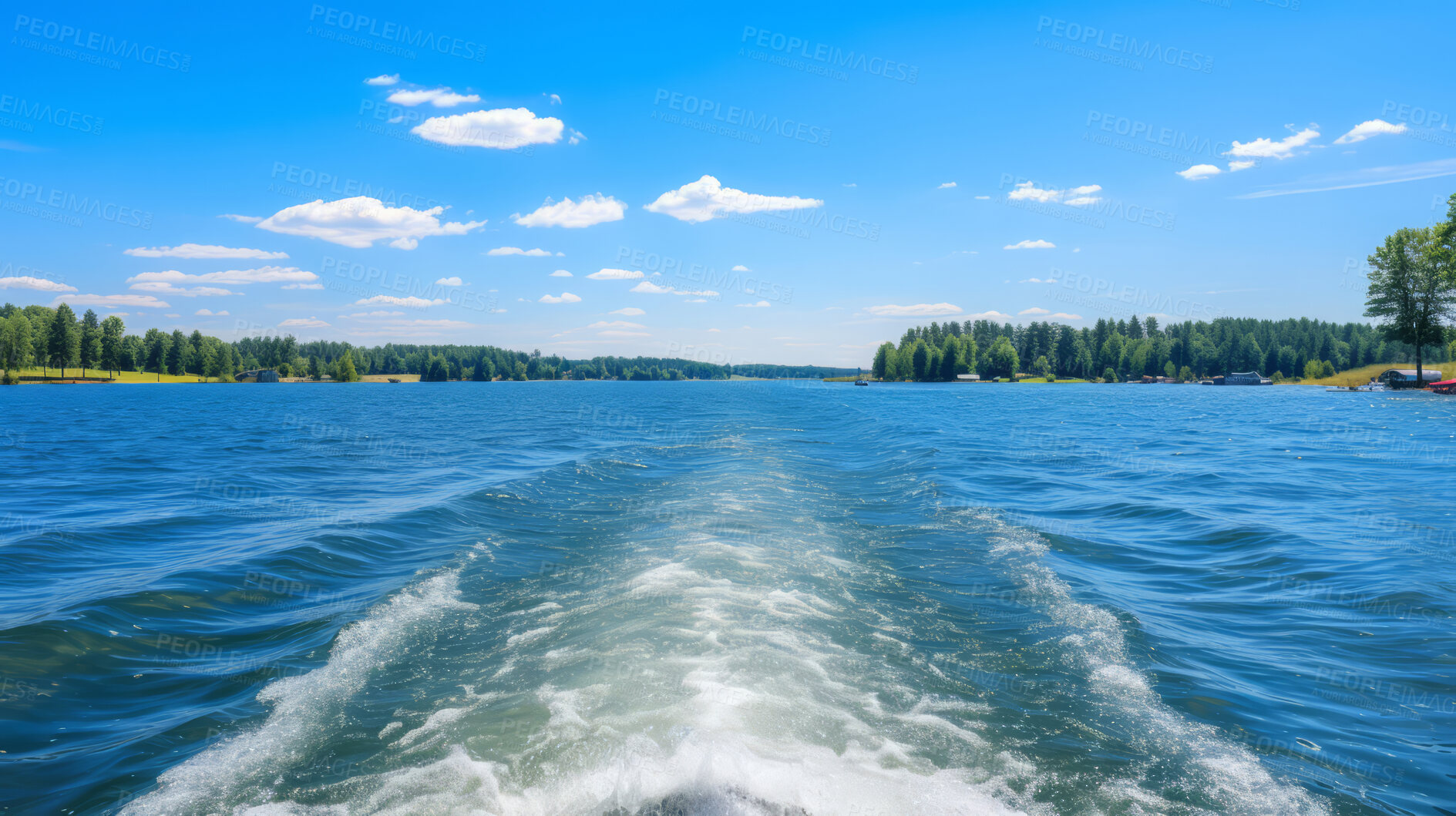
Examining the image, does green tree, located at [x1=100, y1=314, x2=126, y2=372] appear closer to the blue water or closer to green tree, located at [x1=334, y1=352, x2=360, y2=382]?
green tree, located at [x1=334, y1=352, x2=360, y2=382]

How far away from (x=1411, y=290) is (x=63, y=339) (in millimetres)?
210343

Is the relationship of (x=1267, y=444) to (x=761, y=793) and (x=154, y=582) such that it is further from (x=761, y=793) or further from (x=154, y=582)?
(x=154, y=582)

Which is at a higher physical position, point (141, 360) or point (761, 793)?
point (141, 360)

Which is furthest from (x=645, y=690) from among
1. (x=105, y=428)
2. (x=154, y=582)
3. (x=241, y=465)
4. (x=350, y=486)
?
(x=105, y=428)

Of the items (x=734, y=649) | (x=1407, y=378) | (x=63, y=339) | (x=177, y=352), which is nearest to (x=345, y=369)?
(x=177, y=352)

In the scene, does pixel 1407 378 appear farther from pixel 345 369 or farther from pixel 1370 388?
pixel 345 369

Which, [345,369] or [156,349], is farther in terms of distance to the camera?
[345,369]

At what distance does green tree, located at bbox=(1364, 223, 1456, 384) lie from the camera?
57594 mm

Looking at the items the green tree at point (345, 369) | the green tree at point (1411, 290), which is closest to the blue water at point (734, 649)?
the green tree at point (1411, 290)

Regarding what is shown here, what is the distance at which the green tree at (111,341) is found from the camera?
13675 centimetres

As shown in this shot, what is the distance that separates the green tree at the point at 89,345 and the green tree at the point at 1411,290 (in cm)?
21641

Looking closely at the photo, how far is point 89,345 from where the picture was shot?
13200cm

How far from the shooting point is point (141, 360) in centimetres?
15150

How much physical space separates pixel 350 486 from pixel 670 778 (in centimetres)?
1745
